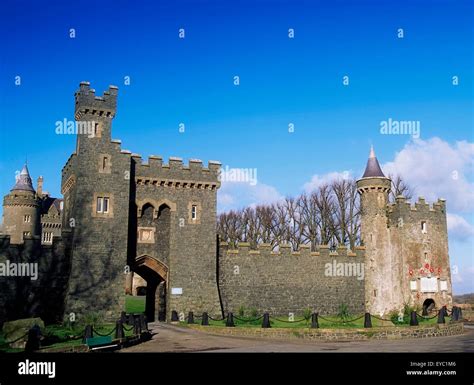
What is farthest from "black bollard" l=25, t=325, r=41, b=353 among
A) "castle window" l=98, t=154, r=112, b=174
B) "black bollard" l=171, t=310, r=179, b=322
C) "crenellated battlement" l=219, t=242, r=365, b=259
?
"crenellated battlement" l=219, t=242, r=365, b=259

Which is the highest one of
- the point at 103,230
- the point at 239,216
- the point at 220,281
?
the point at 239,216

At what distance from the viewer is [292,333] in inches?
866

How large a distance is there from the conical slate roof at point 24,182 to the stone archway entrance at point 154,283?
27.0 meters

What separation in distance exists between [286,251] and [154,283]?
842cm

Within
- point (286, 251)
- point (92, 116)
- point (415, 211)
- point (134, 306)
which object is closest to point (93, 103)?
point (92, 116)

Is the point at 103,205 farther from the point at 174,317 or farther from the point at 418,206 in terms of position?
the point at 418,206

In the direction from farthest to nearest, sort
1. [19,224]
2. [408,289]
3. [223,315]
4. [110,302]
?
[19,224]
[408,289]
[223,315]
[110,302]

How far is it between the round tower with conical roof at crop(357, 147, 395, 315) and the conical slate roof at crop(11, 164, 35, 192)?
35.0 m

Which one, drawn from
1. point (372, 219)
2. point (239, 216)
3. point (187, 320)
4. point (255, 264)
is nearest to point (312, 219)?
point (239, 216)

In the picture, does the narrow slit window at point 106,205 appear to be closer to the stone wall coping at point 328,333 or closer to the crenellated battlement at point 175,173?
the crenellated battlement at point 175,173

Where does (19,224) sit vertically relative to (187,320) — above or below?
above

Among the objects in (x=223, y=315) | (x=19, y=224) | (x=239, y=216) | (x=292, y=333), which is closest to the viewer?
(x=292, y=333)

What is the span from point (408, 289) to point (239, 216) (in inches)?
1114

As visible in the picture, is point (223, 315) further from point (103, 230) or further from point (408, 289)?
point (408, 289)
